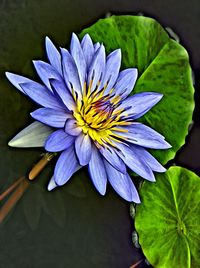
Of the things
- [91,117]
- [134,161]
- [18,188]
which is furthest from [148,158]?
[18,188]

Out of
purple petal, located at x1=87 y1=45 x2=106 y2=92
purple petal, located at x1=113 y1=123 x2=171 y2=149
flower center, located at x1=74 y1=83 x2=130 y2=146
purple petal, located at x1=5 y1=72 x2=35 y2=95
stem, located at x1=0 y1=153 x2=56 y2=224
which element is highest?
purple petal, located at x1=5 y1=72 x2=35 y2=95

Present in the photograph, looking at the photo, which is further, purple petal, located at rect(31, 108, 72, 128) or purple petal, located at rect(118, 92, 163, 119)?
purple petal, located at rect(118, 92, 163, 119)

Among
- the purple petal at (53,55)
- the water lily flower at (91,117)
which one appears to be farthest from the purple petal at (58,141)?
the purple petal at (53,55)

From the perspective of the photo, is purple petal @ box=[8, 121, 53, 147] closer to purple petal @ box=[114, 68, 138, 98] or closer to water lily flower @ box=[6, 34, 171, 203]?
water lily flower @ box=[6, 34, 171, 203]

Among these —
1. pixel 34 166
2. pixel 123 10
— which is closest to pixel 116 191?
pixel 34 166

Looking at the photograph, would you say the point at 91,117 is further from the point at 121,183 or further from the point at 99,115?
the point at 121,183

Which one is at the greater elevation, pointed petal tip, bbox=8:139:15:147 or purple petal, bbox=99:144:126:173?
pointed petal tip, bbox=8:139:15:147

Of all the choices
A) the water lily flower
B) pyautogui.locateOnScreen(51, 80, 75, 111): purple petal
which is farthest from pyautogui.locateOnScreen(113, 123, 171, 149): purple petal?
pyautogui.locateOnScreen(51, 80, 75, 111): purple petal

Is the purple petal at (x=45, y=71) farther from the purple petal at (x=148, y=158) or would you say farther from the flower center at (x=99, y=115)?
the purple petal at (x=148, y=158)
